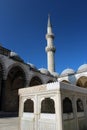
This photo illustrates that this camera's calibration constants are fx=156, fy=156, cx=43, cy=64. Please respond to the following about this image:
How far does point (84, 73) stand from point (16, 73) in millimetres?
9537

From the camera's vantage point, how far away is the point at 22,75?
1898 centimetres

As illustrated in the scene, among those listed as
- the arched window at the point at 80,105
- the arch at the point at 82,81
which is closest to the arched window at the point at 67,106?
the arched window at the point at 80,105

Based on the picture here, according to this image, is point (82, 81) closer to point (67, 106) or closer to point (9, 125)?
point (9, 125)

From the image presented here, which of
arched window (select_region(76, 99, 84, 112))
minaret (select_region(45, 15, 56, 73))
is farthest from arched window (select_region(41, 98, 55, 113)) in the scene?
minaret (select_region(45, 15, 56, 73))

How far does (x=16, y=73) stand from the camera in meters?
21.0

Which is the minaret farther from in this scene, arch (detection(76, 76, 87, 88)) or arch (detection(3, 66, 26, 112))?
arch (detection(3, 66, 26, 112))

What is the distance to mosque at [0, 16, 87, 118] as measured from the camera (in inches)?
625

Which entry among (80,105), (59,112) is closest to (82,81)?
(80,105)

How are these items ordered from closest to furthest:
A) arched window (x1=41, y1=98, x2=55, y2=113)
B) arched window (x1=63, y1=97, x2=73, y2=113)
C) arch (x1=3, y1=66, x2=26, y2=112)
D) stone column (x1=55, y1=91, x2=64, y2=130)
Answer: stone column (x1=55, y1=91, x2=64, y2=130)
arched window (x1=63, y1=97, x2=73, y2=113)
arched window (x1=41, y1=98, x2=55, y2=113)
arch (x1=3, y1=66, x2=26, y2=112)

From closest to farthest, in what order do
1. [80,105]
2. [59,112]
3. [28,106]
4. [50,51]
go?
[59,112]
[80,105]
[28,106]
[50,51]

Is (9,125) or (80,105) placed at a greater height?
(80,105)

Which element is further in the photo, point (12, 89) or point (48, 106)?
point (12, 89)

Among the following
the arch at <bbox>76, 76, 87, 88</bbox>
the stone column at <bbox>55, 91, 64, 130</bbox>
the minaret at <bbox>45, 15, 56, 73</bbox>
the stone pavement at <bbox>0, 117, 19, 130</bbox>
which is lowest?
the stone pavement at <bbox>0, 117, 19, 130</bbox>

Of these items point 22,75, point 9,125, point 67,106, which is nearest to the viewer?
point 67,106
